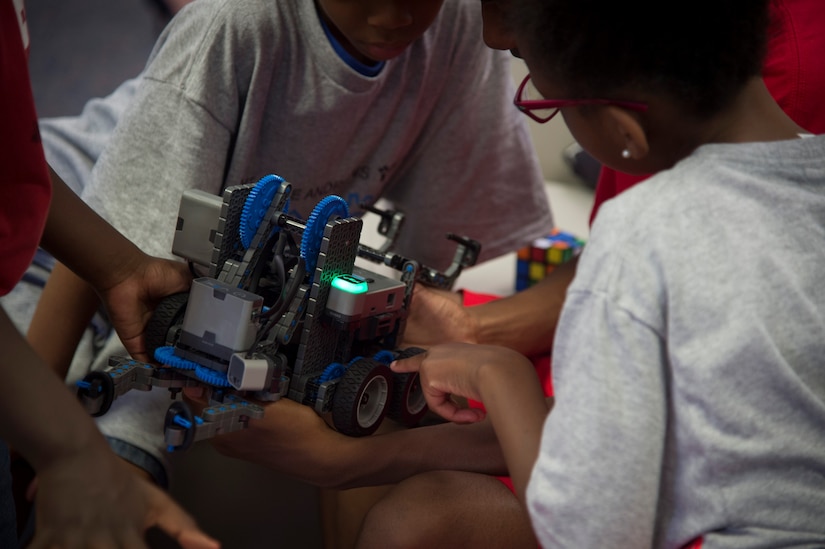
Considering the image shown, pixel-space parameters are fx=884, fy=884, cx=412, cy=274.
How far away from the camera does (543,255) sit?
1.78 meters

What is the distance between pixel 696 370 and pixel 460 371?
9.0 inches

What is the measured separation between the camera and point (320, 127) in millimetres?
1159

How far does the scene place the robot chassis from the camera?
80cm

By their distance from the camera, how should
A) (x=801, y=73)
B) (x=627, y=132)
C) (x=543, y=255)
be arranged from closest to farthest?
(x=627, y=132)
(x=801, y=73)
(x=543, y=255)

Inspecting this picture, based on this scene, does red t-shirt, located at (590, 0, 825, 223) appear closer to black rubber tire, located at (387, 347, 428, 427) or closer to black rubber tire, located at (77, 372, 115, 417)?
black rubber tire, located at (387, 347, 428, 427)

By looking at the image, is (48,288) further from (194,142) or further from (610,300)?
(610,300)

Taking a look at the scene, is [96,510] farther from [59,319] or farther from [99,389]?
[59,319]

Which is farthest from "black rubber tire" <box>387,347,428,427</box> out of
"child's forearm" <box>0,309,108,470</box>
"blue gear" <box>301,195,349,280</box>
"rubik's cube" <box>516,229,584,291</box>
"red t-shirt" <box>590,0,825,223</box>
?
"rubik's cube" <box>516,229,584,291</box>

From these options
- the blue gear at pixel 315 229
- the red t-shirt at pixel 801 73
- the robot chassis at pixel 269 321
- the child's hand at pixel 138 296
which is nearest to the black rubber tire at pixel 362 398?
the robot chassis at pixel 269 321

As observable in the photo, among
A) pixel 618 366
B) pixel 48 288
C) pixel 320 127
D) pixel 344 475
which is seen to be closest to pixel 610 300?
pixel 618 366

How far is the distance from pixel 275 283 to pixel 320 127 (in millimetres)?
343

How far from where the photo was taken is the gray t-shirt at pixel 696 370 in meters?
0.61

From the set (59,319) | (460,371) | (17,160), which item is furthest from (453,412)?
(59,319)

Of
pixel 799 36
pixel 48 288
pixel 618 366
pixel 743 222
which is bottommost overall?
pixel 48 288
